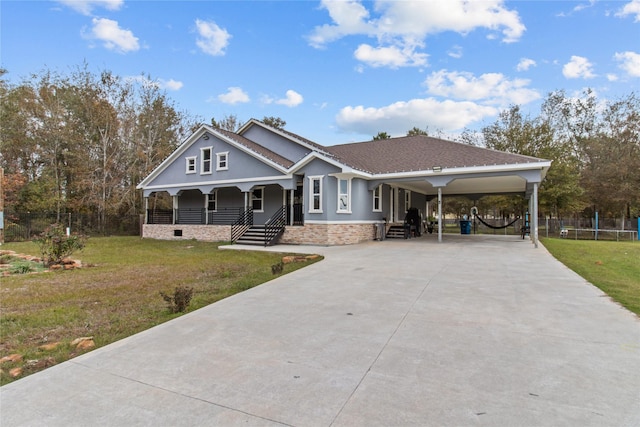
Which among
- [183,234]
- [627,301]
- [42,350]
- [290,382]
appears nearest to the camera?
[290,382]

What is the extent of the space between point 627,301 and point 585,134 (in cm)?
3005

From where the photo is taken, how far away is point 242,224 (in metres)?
16.8

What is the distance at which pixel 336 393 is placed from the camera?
2492 mm

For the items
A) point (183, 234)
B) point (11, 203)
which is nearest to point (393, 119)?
point (183, 234)

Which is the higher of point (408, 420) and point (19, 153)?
point (19, 153)

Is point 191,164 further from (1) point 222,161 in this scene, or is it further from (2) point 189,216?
(2) point 189,216

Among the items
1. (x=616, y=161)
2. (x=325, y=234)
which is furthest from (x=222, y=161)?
(x=616, y=161)

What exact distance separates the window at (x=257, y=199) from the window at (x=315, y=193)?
4.32 meters

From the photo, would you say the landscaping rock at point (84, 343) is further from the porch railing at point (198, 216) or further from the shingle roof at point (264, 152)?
the porch railing at point (198, 216)

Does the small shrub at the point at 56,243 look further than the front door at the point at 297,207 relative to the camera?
No

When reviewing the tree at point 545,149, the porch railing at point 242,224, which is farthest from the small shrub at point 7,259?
the tree at point 545,149

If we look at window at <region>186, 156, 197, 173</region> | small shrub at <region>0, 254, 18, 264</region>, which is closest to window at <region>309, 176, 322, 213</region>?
window at <region>186, 156, 197, 173</region>

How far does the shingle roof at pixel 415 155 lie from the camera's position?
535 inches

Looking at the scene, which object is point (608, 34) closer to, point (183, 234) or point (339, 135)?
point (183, 234)
